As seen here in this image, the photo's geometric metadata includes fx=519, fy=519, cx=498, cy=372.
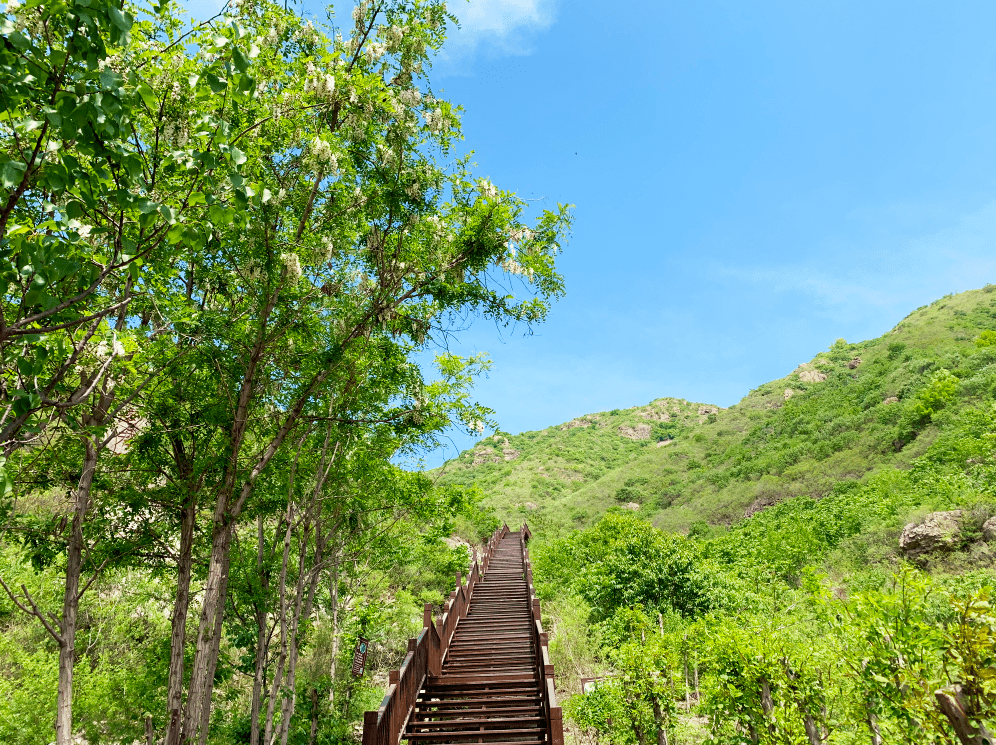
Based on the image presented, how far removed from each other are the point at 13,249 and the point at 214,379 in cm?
486

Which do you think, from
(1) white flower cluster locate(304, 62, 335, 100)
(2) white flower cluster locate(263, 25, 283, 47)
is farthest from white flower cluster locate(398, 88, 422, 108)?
(2) white flower cluster locate(263, 25, 283, 47)

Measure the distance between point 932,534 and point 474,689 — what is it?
60.0 ft

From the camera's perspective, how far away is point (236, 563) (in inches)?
415

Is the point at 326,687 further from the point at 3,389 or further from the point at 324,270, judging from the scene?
the point at 3,389

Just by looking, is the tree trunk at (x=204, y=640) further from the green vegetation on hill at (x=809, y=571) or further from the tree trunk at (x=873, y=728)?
the tree trunk at (x=873, y=728)

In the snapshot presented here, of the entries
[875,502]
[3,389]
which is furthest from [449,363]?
[875,502]

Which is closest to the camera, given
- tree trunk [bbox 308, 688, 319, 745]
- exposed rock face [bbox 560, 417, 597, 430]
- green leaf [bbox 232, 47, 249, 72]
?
green leaf [bbox 232, 47, 249, 72]

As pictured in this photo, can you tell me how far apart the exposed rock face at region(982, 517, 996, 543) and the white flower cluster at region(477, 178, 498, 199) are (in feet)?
66.2

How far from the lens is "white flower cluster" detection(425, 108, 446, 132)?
5855mm

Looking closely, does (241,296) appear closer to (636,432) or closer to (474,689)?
(474,689)

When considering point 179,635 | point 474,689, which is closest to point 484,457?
point 474,689

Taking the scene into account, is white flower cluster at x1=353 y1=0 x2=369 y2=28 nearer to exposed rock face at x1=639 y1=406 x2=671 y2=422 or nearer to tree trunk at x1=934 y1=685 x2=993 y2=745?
tree trunk at x1=934 y1=685 x2=993 y2=745

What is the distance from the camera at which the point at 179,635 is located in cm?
651

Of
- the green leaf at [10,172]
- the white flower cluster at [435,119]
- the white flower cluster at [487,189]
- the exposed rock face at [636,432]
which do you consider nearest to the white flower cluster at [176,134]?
the green leaf at [10,172]
